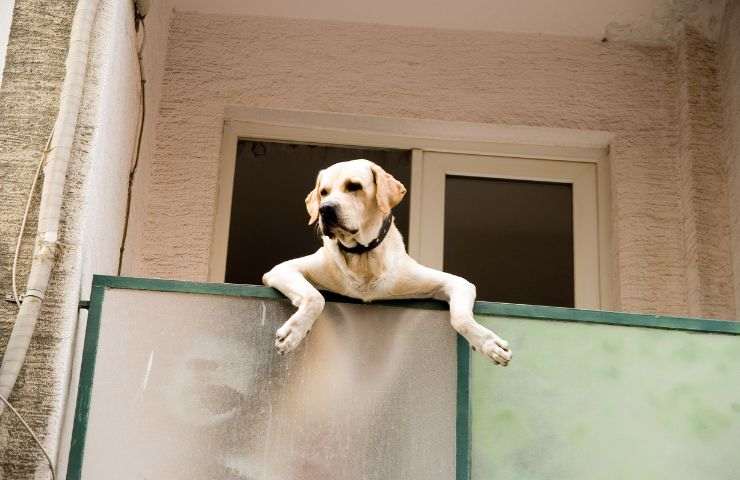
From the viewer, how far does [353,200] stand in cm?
571

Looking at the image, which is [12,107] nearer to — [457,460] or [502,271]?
[457,460]

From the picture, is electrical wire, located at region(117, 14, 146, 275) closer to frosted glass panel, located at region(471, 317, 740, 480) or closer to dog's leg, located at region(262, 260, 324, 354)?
dog's leg, located at region(262, 260, 324, 354)

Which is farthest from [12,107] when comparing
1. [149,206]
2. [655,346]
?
[655,346]

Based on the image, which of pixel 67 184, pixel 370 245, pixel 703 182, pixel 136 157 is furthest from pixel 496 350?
pixel 703 182

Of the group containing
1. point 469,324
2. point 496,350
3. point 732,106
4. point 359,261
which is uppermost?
point 732,106

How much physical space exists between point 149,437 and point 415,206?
274cm

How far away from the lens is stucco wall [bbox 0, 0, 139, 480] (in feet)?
17.8

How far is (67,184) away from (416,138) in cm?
283

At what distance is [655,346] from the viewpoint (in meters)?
5.89

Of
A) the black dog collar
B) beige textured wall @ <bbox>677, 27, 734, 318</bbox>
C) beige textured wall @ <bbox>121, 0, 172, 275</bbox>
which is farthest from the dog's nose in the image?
beige textured wall @ <bbox>677, 27, 734, 318</bbox>

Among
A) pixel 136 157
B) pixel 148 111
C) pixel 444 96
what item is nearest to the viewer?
pixel 136 157

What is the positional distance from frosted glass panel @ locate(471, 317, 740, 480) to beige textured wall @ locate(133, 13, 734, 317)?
1.66 meters

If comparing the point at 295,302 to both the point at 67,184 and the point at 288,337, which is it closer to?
the point at 288,337

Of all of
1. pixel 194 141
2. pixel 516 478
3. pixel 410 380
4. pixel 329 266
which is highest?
pixel 194 141
